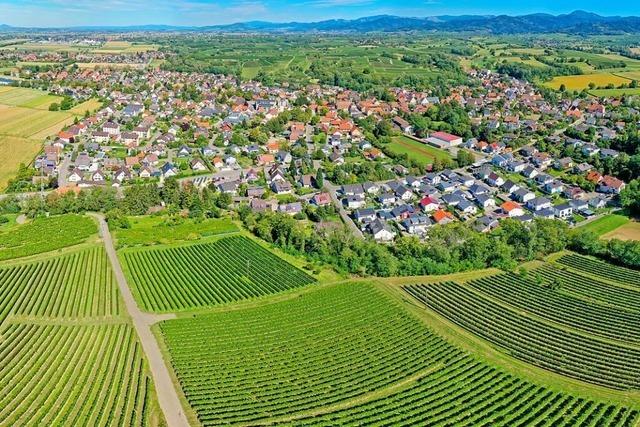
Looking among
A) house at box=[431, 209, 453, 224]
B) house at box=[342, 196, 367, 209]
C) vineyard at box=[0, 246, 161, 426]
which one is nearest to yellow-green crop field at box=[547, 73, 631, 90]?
house at box=[431, 209, 453, 224]

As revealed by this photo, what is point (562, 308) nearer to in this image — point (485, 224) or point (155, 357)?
point (485, 224)

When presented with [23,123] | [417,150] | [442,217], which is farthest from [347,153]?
[23,123]

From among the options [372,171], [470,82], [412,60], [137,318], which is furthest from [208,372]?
[412,60]

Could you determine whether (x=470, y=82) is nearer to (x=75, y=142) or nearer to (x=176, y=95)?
(x=176, y=95)

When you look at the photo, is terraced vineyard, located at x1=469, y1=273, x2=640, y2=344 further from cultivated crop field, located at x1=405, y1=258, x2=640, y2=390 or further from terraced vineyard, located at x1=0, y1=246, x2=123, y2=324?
terraced vineyard, located at x1=0, y1=246, x2=123, y2=324

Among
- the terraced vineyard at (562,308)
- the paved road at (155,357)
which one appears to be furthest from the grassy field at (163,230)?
the terraced vineyard at (562,308)
